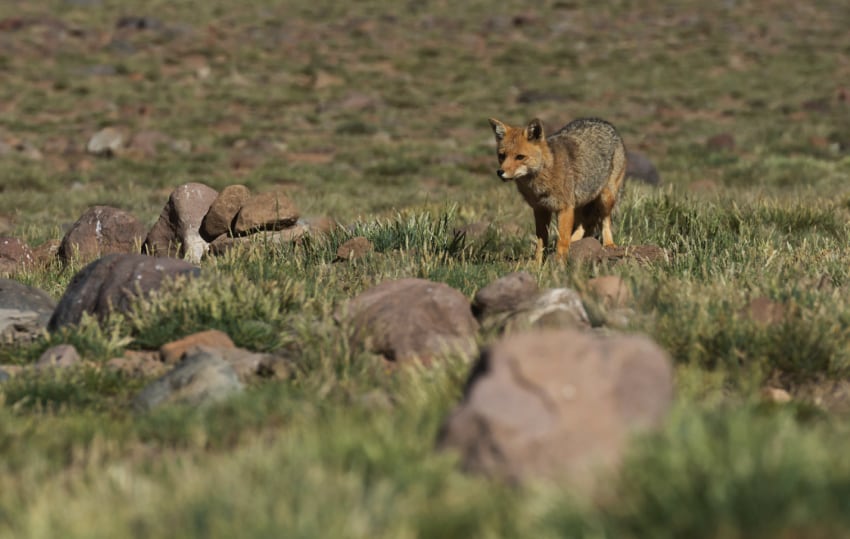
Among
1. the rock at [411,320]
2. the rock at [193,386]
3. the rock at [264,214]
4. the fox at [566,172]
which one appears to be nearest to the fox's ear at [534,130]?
the fox at [566,172]

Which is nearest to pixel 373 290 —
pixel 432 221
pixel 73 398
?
pixel 73 398

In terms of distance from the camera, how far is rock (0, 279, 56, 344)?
21.1 feet

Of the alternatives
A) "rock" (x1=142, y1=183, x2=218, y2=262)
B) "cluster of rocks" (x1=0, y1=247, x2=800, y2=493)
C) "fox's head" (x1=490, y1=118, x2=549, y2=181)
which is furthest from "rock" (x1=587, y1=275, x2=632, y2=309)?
"rock" (x1=142, y1=183, x2=218, y2=262)

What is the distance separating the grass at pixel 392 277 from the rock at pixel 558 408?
0.30 feet

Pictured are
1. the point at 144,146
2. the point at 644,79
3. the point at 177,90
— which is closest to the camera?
the point at 144,146

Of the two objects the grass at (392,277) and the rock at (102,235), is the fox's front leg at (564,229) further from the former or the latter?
the rock at (102,235)

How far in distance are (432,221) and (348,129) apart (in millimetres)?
13426

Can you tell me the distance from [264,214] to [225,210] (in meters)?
0.38

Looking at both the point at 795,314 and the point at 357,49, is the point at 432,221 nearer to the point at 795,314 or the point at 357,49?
the point at 795,314

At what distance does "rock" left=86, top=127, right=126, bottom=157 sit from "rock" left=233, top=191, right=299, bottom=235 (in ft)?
35.6

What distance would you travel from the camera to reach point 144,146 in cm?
2000

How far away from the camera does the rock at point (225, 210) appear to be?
962 cm

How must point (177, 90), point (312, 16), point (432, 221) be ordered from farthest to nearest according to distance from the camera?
1. point (312, 16)
2. point (177, 90)
3. point (432, 221)

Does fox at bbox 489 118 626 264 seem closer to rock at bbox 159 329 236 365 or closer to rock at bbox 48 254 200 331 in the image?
rock at bbox 48 254 200 331
